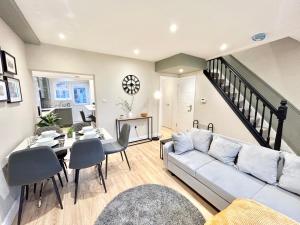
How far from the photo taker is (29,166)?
153 centimetres

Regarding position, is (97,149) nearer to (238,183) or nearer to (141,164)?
(141,164)

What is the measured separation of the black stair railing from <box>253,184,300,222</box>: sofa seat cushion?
125cm

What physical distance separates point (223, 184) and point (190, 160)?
0.61 meters

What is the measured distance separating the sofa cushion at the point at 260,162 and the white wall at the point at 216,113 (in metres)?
1.35

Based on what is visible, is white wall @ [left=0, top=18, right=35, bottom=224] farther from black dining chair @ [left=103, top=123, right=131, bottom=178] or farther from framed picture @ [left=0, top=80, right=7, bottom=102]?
black dining chair @ [left=103, top=123, right=131, bottom=178]

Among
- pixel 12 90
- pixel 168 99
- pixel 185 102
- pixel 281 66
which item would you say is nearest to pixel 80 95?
pixel 168 99

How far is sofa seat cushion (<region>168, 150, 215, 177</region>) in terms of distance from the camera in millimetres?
2062

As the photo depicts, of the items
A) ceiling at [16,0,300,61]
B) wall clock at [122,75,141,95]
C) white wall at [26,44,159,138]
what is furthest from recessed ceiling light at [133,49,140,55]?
wall clock at [122,75,141,95]

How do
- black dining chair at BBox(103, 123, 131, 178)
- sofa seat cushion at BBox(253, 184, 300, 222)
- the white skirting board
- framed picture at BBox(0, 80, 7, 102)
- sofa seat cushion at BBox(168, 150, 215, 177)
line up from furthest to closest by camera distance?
black dining chair at BBox(103, 123, 131, 178) < sofa seat cushion at BBox(168, 150, 215, 177) < framed picture at BBox(0, 80, 7, 102) < the white skirting board < sofa seat cushion at BBox(253, 184, 300, 222)

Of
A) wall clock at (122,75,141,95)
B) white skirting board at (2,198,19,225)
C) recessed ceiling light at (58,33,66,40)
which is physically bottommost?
white skirting board at (2,198,19,225)

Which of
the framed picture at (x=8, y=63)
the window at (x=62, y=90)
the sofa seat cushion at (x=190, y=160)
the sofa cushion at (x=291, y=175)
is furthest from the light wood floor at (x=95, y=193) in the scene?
the window at (x=62, y=90)

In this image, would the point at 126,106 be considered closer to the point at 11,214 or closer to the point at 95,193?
the point at 95,193

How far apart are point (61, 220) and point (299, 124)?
4492 millimetres

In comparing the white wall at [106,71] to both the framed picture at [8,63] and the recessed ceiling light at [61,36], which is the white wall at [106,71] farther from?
the framed picture at [8,63]
